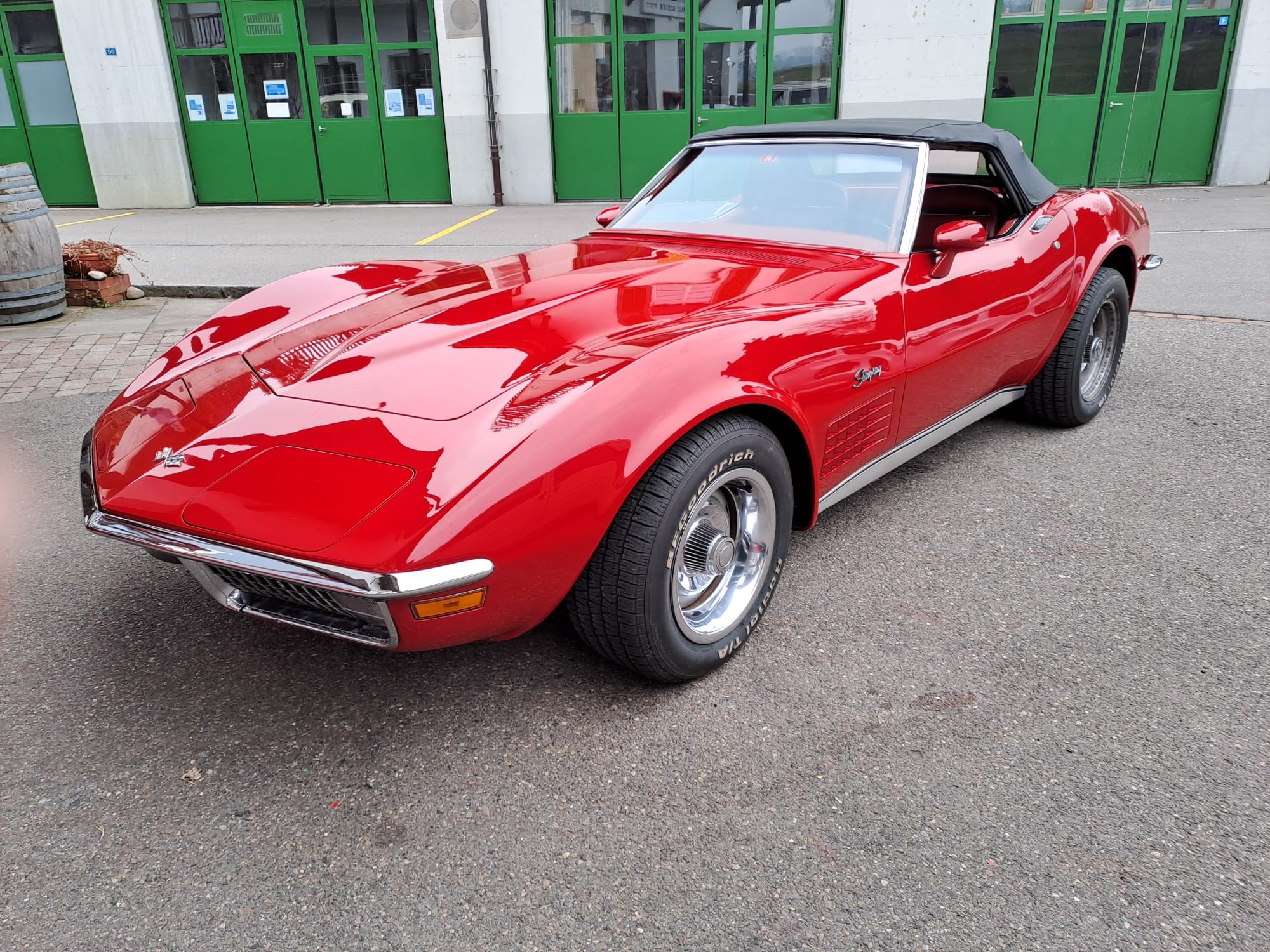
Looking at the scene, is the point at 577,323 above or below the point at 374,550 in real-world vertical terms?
above

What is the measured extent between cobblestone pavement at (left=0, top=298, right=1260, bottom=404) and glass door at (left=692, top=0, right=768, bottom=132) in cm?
780

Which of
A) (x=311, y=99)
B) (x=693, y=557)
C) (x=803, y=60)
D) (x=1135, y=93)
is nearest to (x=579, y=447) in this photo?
(x=693, y=557)

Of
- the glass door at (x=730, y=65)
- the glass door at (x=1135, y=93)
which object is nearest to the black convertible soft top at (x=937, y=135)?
the glass door at (x=730, y=65)

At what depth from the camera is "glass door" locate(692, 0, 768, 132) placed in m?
12.2

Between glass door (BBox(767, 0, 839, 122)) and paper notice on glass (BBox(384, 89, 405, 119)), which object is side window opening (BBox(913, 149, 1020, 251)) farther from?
paper notice on glass (BBox(384, 89, 405, 119))

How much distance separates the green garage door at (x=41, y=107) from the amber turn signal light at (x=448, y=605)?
1534 cm

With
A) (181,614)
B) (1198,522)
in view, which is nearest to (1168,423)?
(1198,522)

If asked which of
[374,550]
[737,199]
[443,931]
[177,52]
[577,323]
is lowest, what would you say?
[443,931]

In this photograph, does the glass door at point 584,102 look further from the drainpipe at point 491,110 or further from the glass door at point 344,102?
the glass door at point 344,102

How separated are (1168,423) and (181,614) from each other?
4.14 metres

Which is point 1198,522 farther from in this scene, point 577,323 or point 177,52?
point 177,52

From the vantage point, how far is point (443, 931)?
5.49 feet

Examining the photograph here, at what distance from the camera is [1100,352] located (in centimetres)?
419

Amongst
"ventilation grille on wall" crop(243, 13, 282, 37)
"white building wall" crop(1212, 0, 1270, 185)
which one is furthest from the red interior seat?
"ventilation grille on wall" crop(243, 13, 282, 37)
